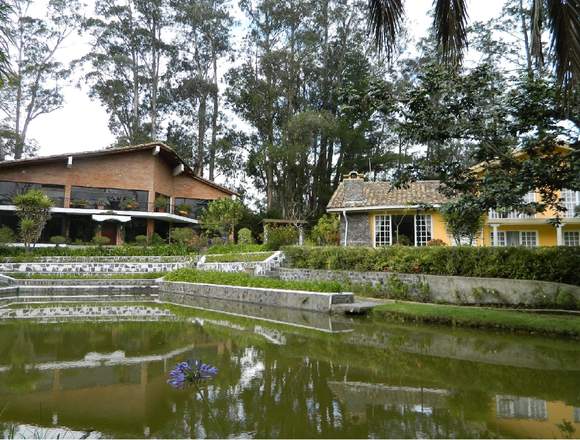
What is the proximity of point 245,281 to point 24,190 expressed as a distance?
18894mm

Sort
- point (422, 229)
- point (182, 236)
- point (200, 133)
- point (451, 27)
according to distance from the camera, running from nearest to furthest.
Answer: point (451, 27), point (422, 229), point (182, 236), point (200, 133)

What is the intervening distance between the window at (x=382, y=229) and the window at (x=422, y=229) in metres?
1.25

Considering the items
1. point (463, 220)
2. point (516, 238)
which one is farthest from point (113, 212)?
point (516, 238)

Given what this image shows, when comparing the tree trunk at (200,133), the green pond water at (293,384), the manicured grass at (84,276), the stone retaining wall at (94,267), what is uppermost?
the tree trunk at (200,133)

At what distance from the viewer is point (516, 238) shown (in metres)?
21.1

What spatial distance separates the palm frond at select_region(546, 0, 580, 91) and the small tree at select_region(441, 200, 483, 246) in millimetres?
5797

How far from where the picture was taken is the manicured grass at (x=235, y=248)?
22569mm

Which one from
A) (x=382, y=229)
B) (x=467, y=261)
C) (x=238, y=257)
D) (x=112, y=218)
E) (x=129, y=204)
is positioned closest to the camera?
(x=467, y=261)

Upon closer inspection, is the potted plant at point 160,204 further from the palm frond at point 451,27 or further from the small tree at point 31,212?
the palm frond at point 451,27

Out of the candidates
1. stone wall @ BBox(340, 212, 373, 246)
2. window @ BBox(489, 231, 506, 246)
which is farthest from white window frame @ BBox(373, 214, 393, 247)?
window @ BBox(489, 231, 506, 246)

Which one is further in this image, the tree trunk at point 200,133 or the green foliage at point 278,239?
the tree trunk at point 200,133

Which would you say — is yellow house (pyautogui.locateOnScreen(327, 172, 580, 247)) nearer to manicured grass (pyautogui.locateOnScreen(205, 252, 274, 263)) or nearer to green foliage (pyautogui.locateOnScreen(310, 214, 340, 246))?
green foliage (pyautogui.locateOnScreen(310, 214, 340, 246))

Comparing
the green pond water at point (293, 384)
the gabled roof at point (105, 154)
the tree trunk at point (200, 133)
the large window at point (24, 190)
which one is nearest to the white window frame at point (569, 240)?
the green pond water at point (293, 384)

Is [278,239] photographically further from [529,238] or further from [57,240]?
[57,240]
